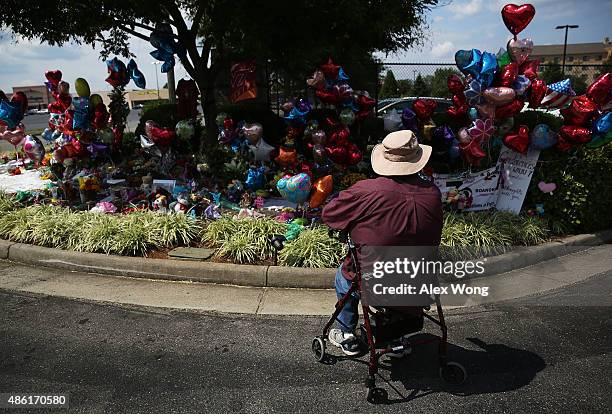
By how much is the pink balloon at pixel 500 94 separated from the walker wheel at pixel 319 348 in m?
3.98

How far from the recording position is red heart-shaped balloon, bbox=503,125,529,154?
244 inches

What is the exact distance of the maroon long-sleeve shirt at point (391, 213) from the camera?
3020 mm

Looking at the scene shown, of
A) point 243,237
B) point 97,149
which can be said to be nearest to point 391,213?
point 243,237

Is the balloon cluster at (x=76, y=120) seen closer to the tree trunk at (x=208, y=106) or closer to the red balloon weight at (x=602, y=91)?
the tree trunk at (x=208, y=106)

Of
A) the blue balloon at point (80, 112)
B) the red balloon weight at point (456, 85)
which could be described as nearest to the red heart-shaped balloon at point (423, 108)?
the red balloon weight at point (456, 85)

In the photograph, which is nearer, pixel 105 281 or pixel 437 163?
pixel 105 281

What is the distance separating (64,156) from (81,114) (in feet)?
2.38

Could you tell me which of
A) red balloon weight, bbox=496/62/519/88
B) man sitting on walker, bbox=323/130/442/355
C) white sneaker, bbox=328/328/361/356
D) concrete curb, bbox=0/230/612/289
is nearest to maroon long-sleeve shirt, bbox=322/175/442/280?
man sitting on walker, bbox=323/130/442/355

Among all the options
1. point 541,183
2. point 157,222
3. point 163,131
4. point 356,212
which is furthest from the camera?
point 163,131

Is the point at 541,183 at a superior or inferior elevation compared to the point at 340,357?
superior

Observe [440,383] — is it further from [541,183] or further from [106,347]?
[541,183]

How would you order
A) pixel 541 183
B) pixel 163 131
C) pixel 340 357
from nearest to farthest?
pixel 340 357
pixel 541 183
pixel 163 131

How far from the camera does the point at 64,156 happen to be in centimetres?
783

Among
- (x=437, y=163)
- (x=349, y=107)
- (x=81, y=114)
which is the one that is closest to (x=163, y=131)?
(x=81, y=114)
